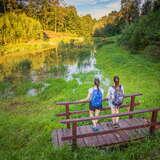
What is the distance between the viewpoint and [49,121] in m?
9.74

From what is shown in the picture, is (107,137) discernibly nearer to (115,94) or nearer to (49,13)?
(115,94)

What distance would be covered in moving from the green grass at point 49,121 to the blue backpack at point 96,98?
151 cm

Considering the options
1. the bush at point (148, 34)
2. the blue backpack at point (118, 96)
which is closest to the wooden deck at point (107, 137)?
the blue backpack at point (118, 96)

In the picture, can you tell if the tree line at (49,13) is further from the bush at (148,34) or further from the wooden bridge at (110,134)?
the wooden bridge at (110,134)

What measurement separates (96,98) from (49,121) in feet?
11.0

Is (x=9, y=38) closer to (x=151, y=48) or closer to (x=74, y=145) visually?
(x=151, y=48)

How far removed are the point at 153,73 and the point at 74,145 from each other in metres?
12.6

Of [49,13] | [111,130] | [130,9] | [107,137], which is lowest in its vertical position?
[107,137]

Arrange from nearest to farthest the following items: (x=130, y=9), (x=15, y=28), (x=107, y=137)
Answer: (x=107, y=137) → (x=15, y=28) → (x=130, y=9)

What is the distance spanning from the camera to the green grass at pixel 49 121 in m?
6.19

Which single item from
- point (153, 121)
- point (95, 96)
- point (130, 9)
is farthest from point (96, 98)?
point (130, 9)

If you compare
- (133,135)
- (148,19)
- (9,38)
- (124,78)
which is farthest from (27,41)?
(133,135)

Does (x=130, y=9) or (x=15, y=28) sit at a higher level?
(x=130, y=9)

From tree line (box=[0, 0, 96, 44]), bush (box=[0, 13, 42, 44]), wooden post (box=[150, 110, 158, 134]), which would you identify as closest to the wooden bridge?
wooden post (box=[150, 110, 158, 134])
